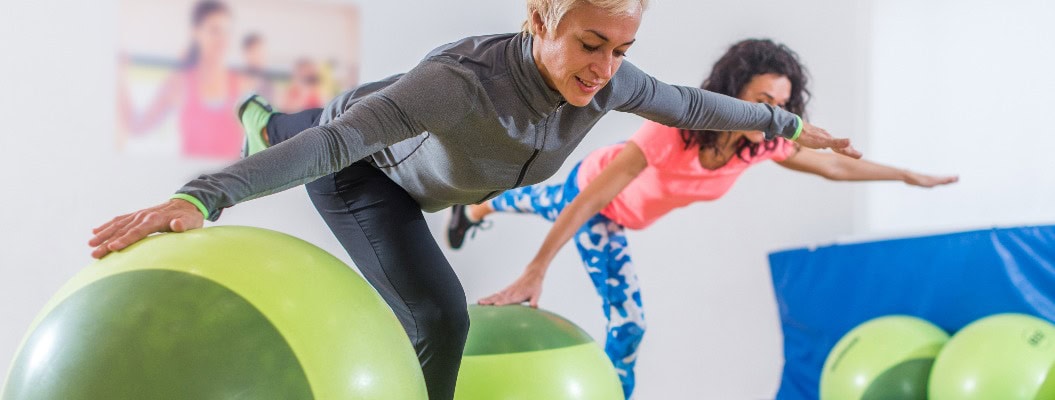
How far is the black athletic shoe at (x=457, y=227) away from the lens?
11.3 ft

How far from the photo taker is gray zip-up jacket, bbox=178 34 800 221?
1.39 meters

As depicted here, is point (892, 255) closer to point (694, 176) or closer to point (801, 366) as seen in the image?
point (801, 366)

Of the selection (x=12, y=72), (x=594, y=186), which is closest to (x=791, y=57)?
(x=594, y=186)

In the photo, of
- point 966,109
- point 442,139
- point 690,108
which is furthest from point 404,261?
point 966,109

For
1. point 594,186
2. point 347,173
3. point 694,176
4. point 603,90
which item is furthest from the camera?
point 694,176

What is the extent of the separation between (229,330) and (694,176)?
6.07ft

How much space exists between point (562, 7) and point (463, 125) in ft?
0.90

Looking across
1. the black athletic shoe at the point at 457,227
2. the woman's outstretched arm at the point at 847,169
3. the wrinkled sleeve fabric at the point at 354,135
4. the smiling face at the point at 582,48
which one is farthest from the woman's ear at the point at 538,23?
the black athletic shoe at the point at 457,227

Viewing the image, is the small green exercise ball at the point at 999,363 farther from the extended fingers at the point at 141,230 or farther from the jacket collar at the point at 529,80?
the extended fingers at the point at 141,230

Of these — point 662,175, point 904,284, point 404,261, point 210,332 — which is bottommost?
point 904,284

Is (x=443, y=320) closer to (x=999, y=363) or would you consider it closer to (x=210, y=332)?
(x=210, y=332)

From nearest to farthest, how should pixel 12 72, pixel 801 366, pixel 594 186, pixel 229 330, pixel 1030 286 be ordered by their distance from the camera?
pixel 229 330
pixel 594 186
pixel 12 72
pixel 1030 286
pixel 801 366

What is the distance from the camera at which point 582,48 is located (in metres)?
1.59

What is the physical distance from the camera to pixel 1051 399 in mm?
2701
